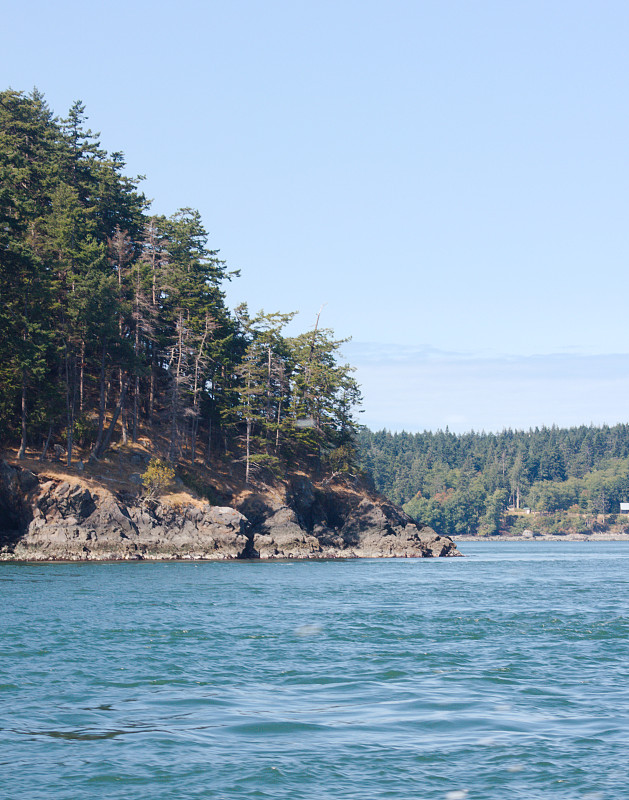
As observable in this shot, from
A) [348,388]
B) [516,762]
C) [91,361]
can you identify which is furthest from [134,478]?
[516,762]

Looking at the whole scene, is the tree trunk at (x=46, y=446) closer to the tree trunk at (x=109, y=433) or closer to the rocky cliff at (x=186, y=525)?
the rocky cliff at (x=186, y=525)

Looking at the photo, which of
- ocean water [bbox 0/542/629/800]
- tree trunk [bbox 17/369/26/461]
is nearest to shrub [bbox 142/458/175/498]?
tree trunk [bbox 17/369/26/461]

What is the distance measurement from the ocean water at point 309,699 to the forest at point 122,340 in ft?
89.0

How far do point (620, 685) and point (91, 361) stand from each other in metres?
53.4

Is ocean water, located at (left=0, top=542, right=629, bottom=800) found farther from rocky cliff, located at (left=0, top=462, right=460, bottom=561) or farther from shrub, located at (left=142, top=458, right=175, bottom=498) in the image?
shrub, located at (left=142, top=458, right=175, bottom=498)

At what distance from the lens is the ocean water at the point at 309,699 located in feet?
41.1

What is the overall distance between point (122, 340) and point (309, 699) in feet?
165

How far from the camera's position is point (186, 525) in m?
62.2

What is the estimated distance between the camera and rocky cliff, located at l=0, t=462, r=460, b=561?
5525 cm

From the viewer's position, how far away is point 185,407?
7344cm

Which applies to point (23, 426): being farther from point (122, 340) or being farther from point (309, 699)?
point (309, 699)

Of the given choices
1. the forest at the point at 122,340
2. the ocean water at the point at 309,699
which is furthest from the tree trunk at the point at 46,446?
the ocean water at the point at 309,699

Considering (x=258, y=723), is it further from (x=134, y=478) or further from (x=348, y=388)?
(x=348, y=388)

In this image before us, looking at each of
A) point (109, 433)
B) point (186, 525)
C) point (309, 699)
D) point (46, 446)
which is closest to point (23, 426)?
point (46, 446)
